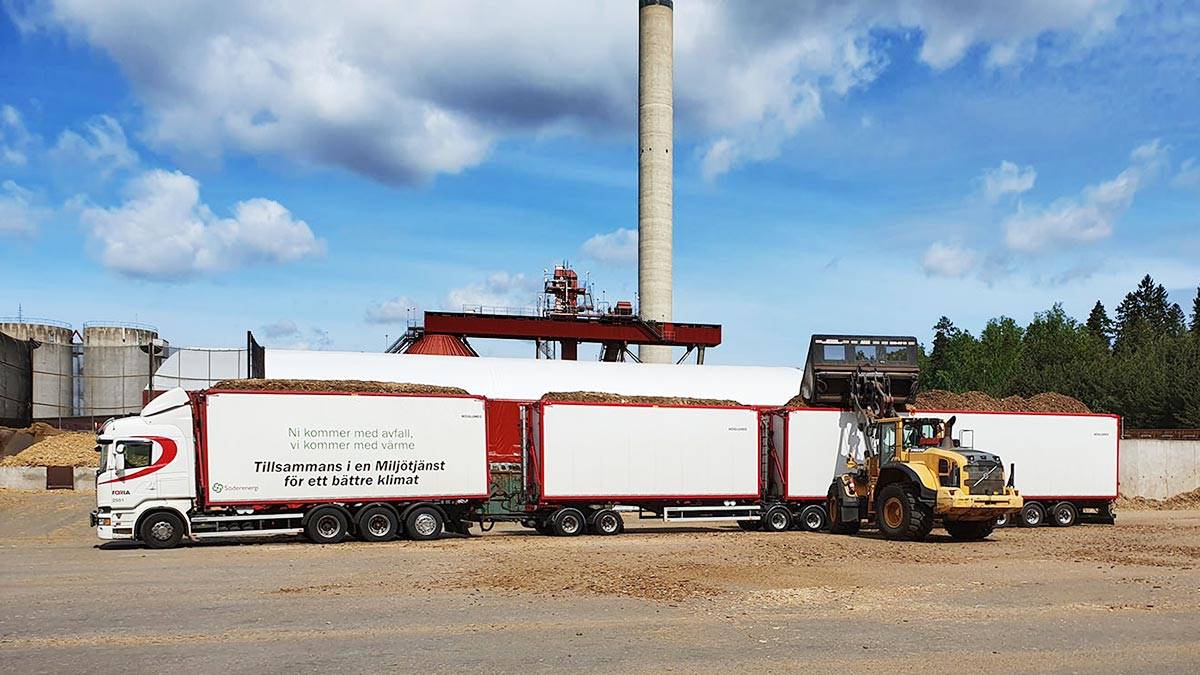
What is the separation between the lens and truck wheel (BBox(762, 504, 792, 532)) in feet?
90.0

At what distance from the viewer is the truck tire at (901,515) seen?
23109 mm

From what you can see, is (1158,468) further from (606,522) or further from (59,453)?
(59,453)

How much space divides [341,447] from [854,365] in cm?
1360

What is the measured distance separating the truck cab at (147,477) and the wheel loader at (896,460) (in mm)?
15536

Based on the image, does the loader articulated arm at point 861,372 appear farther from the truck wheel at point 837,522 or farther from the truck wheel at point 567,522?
the truck wheel at point 567,522

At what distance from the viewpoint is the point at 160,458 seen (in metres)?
22.5

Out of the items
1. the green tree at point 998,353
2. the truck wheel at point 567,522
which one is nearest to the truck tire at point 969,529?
the truck wheel at point 567,522

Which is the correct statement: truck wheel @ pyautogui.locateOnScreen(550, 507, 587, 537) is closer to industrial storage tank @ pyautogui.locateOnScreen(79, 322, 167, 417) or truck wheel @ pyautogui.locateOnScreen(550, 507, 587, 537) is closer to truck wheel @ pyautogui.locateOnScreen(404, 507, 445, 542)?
truck wheel @ pyautogui.locateOnScreen(404, 507, 445, 542)

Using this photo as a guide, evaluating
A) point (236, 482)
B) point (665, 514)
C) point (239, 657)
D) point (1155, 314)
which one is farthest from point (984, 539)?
point (1155, 314)

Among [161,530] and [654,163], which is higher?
[654,163]

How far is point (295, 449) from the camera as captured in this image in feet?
76.6

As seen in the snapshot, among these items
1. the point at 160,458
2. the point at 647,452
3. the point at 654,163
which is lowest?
the point at 647,452

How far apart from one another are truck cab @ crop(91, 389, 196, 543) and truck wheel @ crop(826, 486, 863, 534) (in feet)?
50.0

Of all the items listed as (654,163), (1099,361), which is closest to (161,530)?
(654,163)
